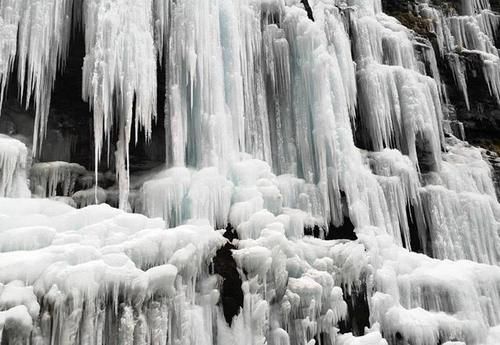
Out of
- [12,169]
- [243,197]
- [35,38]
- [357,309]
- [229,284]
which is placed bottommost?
[357,309]

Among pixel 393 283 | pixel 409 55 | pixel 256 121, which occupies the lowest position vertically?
pixel 393 283

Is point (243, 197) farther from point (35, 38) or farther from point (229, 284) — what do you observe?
point (35, 38)

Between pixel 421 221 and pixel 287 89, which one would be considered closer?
pixel 287 89

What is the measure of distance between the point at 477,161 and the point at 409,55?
3.47 meters

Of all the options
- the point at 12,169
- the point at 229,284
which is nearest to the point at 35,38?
the point at 12,169

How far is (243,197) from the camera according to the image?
8.93 m

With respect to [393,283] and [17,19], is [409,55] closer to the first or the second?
[393,283]

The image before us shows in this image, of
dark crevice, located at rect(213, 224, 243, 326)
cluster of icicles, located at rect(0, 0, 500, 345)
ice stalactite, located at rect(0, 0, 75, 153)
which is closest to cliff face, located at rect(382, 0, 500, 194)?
cluster of icicles, located at rect(0, 0, 500, 345)

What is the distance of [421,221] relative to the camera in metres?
13.1

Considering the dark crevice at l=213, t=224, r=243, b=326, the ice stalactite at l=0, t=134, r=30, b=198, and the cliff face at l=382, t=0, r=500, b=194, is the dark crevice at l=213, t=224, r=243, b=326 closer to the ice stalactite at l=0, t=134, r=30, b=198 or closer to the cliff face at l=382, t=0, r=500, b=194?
the ice stalactite at l=0, t=134, r=30, b=198

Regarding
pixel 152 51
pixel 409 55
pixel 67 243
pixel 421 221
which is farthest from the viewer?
pixel 409 55

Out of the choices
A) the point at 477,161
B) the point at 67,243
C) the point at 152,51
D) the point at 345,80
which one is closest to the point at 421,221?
the point at 477,161

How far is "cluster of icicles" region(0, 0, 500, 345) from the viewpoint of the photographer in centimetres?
670

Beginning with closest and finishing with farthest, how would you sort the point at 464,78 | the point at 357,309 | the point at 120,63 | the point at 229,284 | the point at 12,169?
the point at 229,284
the point at 12,169
the point at 120,63
the point at 357,309
the point at 464,78
